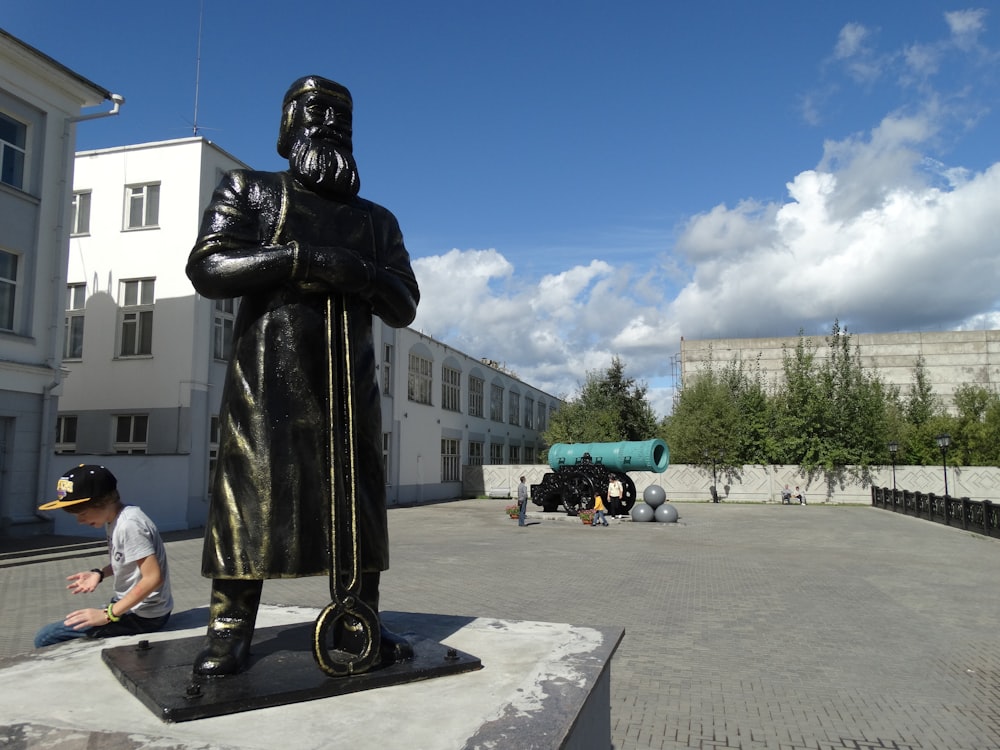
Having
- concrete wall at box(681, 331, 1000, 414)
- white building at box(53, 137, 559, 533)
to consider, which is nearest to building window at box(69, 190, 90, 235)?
white building at box(53, 137, 559, 533)

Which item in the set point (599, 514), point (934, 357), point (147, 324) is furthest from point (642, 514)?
point (934, 357)

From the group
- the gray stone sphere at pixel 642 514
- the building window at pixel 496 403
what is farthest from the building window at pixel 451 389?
the gray stone sphere at pixel 642 514

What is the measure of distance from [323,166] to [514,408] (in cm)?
4755

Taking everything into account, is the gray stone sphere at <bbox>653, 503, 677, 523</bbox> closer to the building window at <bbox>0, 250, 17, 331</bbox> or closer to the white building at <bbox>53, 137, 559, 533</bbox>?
the white building at <bbox>53, 137, 559, 533</bbox>

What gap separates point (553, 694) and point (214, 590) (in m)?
1.31

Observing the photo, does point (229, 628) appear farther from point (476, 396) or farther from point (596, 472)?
point (476, 396)

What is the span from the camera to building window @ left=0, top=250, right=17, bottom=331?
14.9m

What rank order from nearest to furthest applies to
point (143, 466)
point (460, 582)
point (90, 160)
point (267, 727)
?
point (267, 727)
point (460, 582)
point (143, 466)
point (90, 160)

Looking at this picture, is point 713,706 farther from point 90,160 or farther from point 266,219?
point 90,160

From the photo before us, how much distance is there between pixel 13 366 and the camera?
14.5m

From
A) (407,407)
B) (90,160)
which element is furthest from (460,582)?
(407,407)

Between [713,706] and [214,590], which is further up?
[214,590]

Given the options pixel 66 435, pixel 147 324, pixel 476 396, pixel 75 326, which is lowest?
pixel 66 435

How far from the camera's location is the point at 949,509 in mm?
23531
